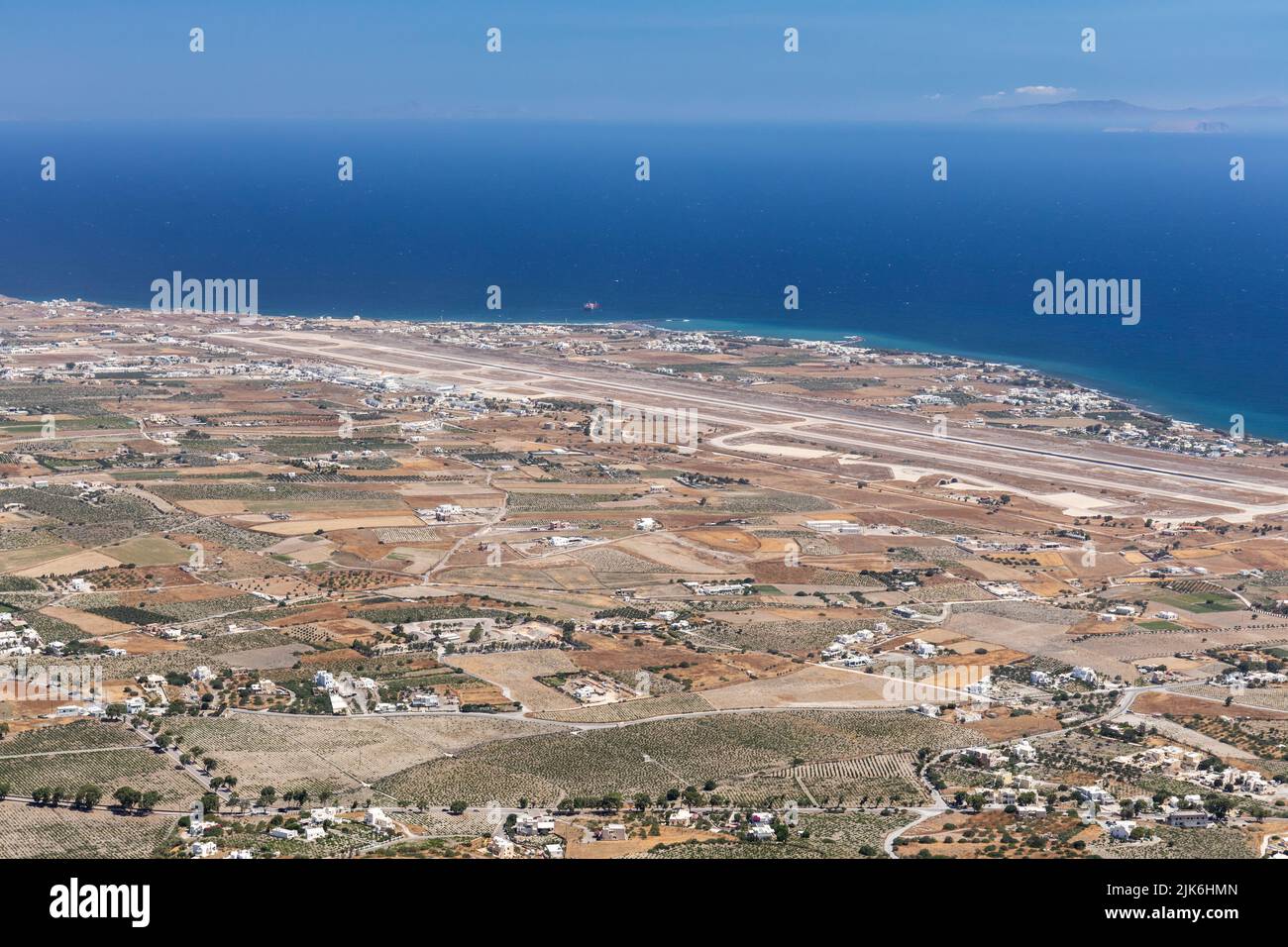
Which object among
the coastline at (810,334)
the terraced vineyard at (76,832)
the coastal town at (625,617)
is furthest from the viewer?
the coastline at (810,334)

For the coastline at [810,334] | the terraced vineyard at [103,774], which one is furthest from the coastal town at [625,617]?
the coastline at [810,334]

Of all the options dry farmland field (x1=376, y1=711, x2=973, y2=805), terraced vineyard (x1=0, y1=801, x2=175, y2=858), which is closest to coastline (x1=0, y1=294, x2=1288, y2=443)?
dry farmland field (x1=376, y1=711, x2=973, y2=805)

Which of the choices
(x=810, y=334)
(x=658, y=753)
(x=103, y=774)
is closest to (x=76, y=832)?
(x=103, y=774)

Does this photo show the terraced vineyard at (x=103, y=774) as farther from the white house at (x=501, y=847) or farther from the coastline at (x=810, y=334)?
the coastline at (x=810, y=334)

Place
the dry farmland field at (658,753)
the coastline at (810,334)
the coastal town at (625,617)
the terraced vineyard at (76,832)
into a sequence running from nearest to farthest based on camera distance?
the terraced vineyard at (76,832), the coastal town at (625,617), the dry farmland field at (658,753), the coastline at (810,334)

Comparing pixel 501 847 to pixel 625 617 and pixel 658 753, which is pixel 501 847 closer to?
pixel 658 753

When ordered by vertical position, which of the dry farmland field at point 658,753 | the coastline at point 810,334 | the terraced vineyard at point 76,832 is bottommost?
the dry farmland field at point 658,753

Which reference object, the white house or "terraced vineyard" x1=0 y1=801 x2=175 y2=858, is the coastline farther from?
"terraced vineyard" x1=0 y1=801 x2=175 y2=858

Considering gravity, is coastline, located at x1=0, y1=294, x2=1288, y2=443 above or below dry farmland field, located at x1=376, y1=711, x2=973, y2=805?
above
